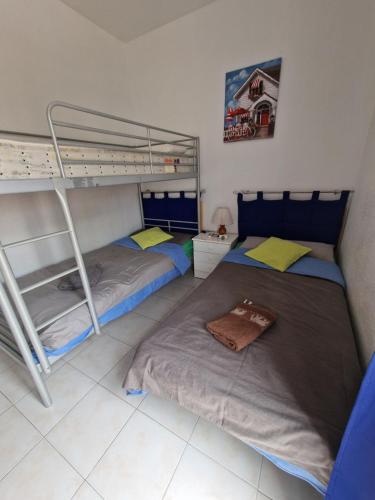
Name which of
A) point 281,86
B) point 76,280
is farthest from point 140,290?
point 281,86

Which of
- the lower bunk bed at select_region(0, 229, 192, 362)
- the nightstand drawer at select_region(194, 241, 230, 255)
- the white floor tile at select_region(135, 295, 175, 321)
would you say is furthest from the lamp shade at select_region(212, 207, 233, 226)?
the white floor tile at select_region(135, 295, 175, 321)

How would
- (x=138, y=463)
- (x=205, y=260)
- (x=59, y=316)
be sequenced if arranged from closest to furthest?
(x=138, y=463)
(x=59, y=316)
(x=205, y=260)

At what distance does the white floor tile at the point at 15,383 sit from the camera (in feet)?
5.07

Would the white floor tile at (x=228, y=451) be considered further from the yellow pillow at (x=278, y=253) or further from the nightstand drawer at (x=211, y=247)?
the nightstand drawer at (x=211, y=247)

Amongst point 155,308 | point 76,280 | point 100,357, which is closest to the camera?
point 100,357

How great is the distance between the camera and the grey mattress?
5.07 feet

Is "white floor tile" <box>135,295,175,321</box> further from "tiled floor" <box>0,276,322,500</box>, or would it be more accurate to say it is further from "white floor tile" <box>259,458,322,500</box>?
"white floor tile" <box>259,458,322,500</box>

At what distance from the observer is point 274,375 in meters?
1.05

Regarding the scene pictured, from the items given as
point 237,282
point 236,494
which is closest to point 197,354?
point 236,494

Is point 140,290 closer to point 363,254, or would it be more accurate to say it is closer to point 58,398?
point 58,398

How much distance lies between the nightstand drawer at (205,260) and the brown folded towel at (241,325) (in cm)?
133

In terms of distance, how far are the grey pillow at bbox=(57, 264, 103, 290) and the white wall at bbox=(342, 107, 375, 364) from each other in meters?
2.11

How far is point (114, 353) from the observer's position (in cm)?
187

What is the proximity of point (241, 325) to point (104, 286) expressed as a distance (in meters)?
1.32
